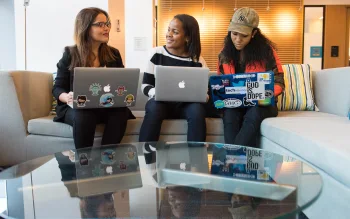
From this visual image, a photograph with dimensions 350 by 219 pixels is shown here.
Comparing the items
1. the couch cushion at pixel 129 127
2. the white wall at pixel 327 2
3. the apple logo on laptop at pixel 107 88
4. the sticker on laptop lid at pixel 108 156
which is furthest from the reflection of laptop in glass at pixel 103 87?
the white wall at pixel 327 2

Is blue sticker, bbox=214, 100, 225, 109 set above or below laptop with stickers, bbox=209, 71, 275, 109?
below

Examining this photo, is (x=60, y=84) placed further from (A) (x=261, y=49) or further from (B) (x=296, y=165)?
(B) (x=296, y=165)

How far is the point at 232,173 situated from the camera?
94cm

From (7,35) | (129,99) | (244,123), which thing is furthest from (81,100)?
(7,35)

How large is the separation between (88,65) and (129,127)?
416mm

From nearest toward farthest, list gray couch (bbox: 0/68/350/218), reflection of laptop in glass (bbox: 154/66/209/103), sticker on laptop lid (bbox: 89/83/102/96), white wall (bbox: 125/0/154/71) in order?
1. gray couch (bbox: 0/68/350/218)
2. sticker on laptop lid (bbox: 89/83/102/96)
3. reflection of laptop in glass (bbox: 154/66/209/103)
4. white wall (bbox: 125/0/154/71)

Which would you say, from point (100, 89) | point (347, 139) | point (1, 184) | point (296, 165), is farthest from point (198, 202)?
Result: point (100, 89)

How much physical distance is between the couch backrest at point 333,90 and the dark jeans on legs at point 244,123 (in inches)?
18.9

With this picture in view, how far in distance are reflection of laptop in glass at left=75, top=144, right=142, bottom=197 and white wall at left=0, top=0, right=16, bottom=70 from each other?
344 centimetres

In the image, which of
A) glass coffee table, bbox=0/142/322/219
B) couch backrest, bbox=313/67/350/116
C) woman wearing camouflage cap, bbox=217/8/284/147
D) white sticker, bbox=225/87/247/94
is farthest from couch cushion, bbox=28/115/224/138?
couch backrest, bbox=313/67/350/116

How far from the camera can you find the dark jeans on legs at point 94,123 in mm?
1619

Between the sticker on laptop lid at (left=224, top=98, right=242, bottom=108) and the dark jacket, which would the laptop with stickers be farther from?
the dark jacket

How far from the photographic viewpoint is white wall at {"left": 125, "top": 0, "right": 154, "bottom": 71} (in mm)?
3303

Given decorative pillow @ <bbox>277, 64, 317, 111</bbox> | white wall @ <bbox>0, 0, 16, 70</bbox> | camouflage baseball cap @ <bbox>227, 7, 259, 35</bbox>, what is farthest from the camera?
white wall @ <bbox>0, 0, 16, 70</bbox>
